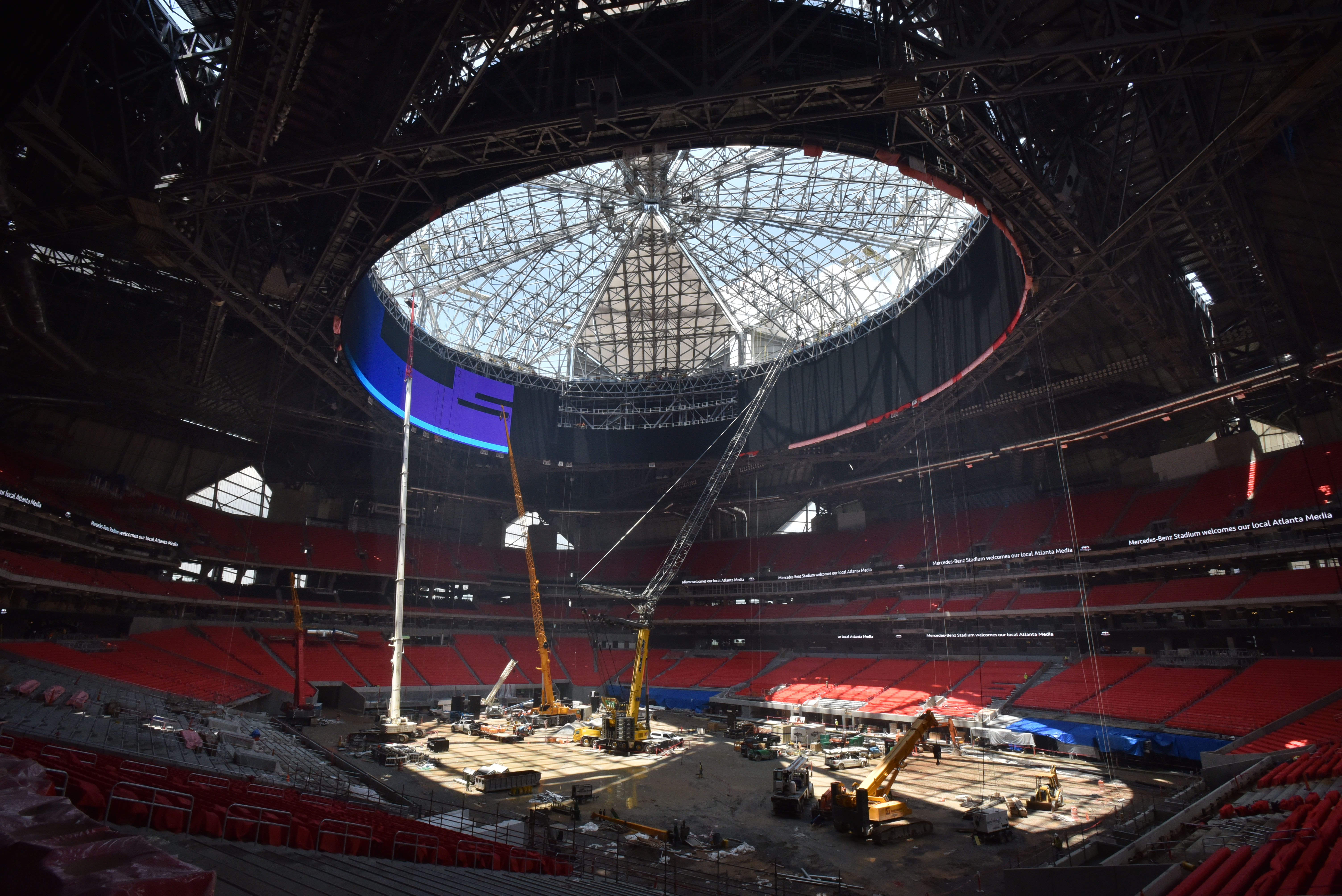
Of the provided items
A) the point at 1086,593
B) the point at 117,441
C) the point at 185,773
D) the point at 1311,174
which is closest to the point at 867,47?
the point at 1311,174

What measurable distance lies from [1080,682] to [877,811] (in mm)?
21631

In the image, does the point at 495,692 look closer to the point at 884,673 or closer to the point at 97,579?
the point at 97,579

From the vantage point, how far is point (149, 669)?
1388 inches

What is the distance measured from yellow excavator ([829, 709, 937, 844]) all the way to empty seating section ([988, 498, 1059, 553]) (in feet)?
89.8

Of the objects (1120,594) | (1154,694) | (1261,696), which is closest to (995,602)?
(1120,594)

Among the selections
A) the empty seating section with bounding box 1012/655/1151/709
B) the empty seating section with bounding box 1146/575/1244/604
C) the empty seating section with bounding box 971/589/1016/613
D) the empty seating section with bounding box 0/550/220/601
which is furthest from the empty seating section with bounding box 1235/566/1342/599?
the empty seating section with bounding box 0/550/220/601

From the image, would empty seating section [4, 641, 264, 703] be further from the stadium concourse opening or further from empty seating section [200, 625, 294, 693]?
empty seating section [200, 625, 294, 693]

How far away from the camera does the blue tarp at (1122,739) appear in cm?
2781

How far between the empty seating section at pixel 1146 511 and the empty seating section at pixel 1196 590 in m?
3.74

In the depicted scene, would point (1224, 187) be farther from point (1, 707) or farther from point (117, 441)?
point (117, 441)

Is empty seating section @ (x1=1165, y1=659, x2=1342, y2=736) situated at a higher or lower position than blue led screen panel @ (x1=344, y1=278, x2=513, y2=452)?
lower

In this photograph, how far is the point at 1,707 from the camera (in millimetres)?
19781

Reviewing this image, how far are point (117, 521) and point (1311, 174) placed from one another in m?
58.6

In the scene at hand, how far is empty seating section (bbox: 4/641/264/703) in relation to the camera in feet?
100
